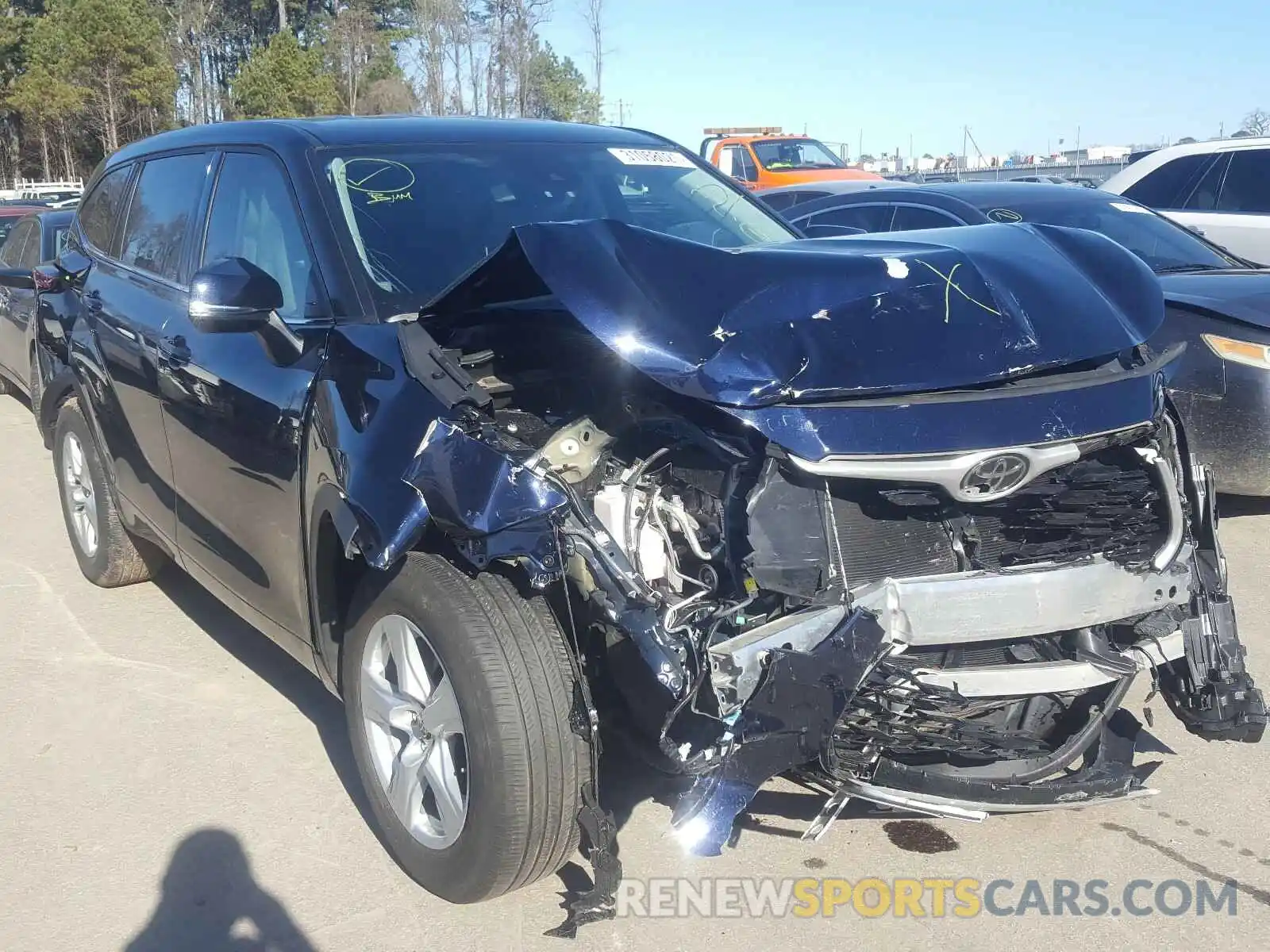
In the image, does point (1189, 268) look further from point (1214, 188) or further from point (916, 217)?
point (1214, 188)

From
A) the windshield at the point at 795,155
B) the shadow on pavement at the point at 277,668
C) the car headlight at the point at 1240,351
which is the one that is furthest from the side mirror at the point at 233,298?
the windshield at the point at 795,155

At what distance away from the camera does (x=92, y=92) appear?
37094 mm

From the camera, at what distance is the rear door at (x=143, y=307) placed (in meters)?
4.06

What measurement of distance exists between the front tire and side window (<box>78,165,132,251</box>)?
8.97 feet

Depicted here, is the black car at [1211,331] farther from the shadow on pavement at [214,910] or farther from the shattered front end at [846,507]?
the shadow on pavement at [214,910]

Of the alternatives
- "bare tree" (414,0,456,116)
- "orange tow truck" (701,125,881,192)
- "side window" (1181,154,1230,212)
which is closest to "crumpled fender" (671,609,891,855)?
"side window" (1181,154,1230,212)

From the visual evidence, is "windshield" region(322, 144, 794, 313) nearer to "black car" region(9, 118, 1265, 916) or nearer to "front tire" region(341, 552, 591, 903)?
"black car" region(9, 118, 1265, 916)

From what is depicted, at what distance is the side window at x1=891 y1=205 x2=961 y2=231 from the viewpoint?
7.63 m

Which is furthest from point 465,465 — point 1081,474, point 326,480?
point 1081,474

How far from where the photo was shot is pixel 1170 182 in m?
9.45

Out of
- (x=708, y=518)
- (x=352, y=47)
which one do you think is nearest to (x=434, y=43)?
(x=352, y=47)

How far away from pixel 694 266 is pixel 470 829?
4.58 ft

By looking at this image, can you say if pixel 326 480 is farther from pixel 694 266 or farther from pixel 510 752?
pixel 694 266

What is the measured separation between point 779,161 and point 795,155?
40 cm
